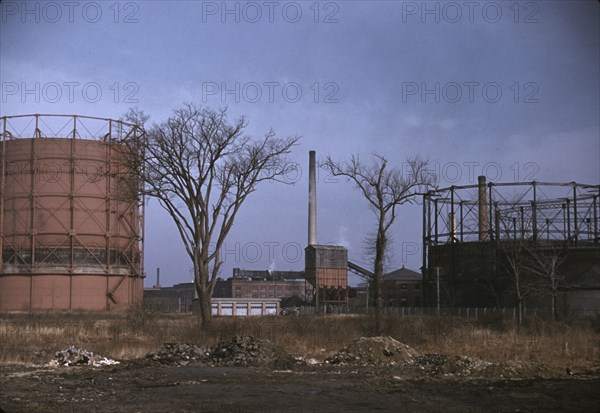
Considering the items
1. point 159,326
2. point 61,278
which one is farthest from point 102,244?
point 159,326

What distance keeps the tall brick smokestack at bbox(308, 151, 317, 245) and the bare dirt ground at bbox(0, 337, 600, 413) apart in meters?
50.3

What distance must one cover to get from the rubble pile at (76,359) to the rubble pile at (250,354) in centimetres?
339

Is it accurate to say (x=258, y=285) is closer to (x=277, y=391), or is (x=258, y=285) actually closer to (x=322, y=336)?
(x=322, y=336)

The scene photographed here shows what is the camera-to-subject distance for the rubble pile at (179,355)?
2127cm

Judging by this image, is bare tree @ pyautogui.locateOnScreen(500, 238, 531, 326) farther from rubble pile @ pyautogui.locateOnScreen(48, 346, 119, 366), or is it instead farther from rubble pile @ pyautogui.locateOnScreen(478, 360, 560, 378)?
rubble pile @ pyautogui.locateOnScreen(48, 346, 119, 366)

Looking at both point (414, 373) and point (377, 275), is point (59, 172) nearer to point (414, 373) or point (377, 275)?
point (377, 275)

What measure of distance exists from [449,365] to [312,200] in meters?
54.4

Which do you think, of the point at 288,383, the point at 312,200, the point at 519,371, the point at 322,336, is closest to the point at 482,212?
the point at 312,200

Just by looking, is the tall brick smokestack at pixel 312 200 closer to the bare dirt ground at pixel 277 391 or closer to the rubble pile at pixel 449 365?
the rubble pile at pixel 449 365

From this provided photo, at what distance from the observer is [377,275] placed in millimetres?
30875

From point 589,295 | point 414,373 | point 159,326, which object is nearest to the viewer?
point 414,373

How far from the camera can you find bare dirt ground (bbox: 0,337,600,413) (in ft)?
44.0

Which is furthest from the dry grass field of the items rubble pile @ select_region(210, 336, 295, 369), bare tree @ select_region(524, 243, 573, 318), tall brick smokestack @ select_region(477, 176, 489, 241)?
tall brick smokestack @ select_region(477, 176, 489, 241)

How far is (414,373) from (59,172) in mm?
44093
